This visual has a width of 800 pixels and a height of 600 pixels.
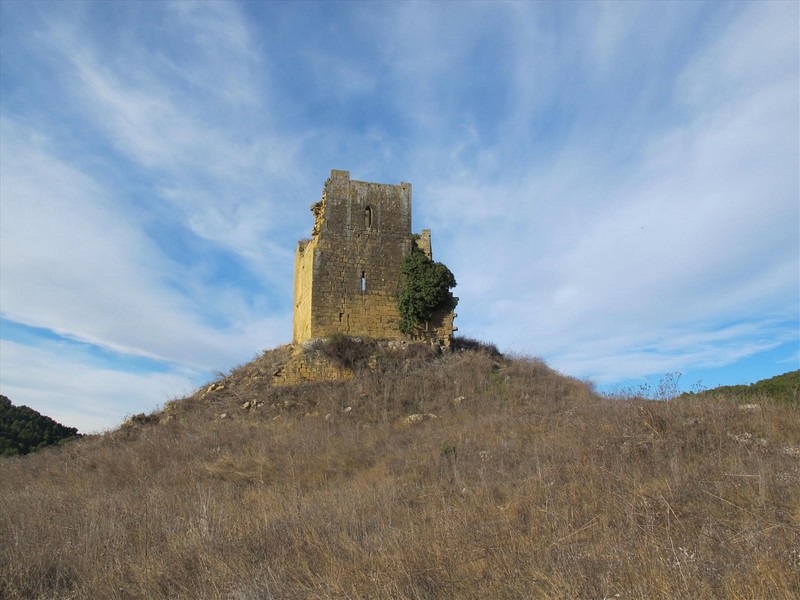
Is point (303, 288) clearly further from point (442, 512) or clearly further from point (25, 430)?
point (442, 512)

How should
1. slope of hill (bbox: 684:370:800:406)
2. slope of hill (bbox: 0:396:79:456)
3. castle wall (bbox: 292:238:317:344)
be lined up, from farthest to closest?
1. slope of hill (bbox: 0:396:79:456)
2. castle wall (bbox: 292:238:317:344)
3. slope of hill (bbox: 684:370:800:406)

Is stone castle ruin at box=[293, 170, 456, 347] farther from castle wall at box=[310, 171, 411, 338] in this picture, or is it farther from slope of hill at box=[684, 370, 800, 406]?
slope of hill at box=[684, 370, 800, 406]

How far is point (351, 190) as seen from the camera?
56.2 ft

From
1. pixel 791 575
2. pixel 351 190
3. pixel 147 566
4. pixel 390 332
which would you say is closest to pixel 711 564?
pixel 791 575

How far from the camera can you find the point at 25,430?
19.9m

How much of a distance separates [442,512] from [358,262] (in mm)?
12147

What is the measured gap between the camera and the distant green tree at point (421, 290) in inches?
649

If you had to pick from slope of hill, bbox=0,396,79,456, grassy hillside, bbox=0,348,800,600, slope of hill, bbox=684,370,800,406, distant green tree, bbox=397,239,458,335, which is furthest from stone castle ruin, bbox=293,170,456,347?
slope of hill, bbox=0,396,79,456

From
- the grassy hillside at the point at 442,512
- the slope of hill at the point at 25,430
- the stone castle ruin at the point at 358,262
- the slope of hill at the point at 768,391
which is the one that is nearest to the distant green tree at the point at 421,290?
the stone castle ruin at the point at 358,262

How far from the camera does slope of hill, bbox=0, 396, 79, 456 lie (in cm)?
1830

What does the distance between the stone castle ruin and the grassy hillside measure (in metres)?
5.51

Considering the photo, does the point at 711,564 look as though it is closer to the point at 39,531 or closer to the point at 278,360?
the point at 39,531

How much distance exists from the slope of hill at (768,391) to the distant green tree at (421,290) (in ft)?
26.0

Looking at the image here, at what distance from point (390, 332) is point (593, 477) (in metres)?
11.4
